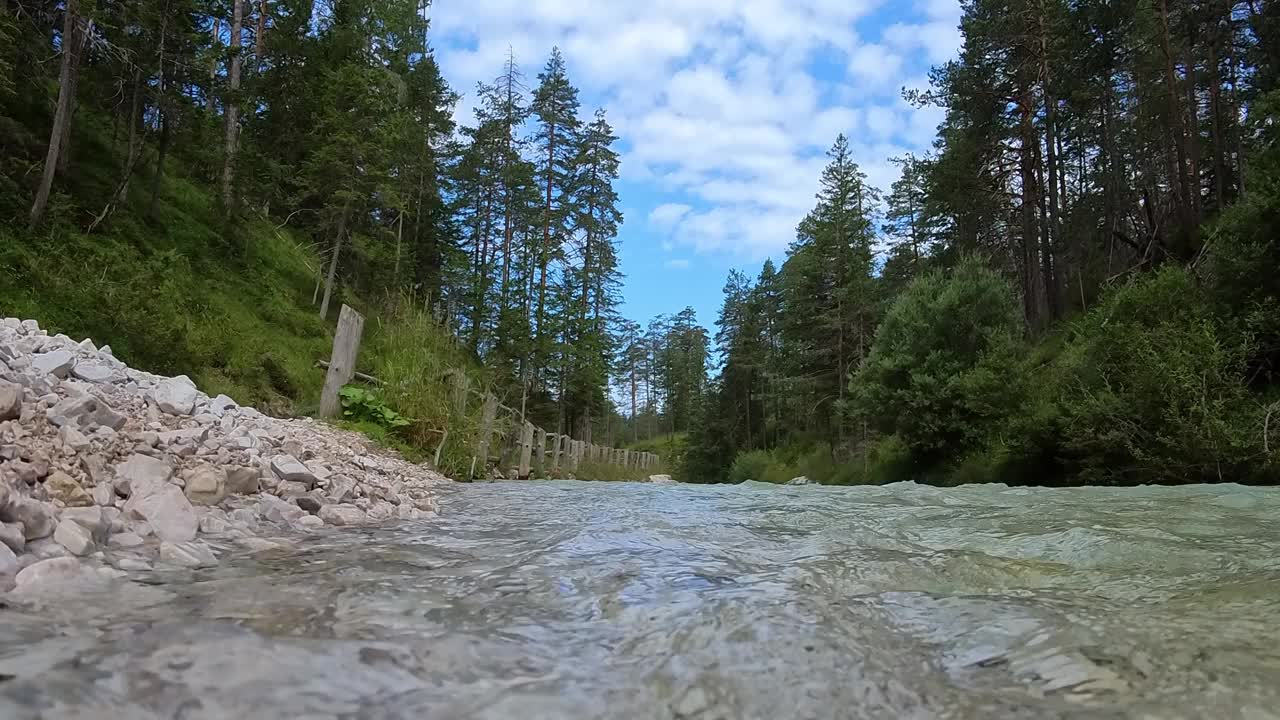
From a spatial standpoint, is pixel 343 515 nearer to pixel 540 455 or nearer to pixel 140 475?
Result: pixel 140 475

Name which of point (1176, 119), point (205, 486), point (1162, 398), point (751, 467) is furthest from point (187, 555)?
point (751, 467)

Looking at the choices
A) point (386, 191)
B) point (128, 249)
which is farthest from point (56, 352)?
point (386, 191)

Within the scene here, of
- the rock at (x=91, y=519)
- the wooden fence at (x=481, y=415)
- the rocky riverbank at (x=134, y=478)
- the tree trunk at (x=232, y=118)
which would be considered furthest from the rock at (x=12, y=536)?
the tree trunk at (x=232, y=118)

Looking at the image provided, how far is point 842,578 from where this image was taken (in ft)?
7.72

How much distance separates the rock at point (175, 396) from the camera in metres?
3.96

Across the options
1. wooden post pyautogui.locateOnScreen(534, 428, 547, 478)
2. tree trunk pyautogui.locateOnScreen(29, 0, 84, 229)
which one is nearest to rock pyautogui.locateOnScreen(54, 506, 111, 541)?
tree trunk pyautogui.locateOnScreen(29, 0, 84, 229)

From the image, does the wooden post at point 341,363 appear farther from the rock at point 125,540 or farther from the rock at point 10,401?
the rock at point 125,540

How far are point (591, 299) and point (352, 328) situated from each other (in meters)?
23.5

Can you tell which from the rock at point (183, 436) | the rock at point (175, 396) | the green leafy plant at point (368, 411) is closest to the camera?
the rock at point (183, 436)

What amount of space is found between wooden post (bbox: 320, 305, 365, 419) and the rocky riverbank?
3.21 m

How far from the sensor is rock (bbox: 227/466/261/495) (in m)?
3.18

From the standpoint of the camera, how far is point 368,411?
7828mm

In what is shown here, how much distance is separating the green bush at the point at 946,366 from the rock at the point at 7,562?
1474 cm

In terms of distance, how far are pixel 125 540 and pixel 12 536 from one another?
438 millimetres
